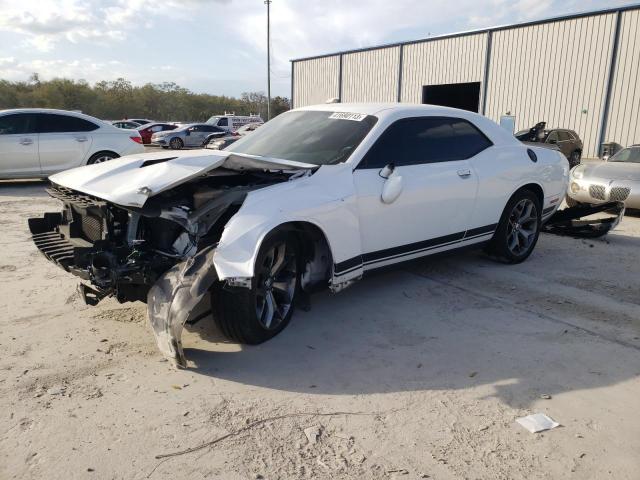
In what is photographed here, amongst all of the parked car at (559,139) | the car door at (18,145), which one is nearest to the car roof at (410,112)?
the car door at (18,145)

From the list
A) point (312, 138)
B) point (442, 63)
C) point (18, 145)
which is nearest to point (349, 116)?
point (312, 138)

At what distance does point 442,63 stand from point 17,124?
22144 millimetres

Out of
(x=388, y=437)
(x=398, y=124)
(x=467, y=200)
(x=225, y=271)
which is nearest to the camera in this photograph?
(x=388, y=437)

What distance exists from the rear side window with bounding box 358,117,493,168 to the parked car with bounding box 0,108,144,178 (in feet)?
27.1

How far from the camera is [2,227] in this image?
290 inches

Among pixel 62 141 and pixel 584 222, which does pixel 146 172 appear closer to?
pixel 584 222

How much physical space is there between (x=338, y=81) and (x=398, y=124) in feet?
102

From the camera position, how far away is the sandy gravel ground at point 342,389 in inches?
102

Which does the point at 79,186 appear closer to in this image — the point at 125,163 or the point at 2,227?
the point at 125,163

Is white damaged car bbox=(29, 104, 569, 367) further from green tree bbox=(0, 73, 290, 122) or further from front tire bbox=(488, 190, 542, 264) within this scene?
green tree bbox=(0, 73, 290, 122)

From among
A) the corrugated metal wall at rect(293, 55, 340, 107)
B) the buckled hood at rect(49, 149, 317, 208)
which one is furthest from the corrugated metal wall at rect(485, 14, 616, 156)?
the buckled hood at rect(49, 149, 317, 208)

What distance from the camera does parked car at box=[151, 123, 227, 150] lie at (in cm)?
2639

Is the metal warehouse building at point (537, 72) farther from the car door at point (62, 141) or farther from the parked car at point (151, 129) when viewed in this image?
the car door at point (62, 141)

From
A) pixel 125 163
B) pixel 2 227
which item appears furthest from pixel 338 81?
pixel 125 163
